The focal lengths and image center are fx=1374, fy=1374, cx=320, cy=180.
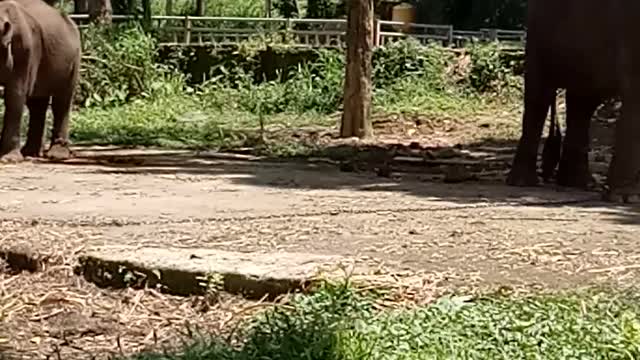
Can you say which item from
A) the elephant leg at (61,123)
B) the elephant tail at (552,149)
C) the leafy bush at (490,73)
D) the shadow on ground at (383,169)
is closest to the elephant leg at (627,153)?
the shadow on ground at (383,169)

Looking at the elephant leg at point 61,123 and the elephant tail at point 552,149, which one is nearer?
the elephant tail at point 552,149

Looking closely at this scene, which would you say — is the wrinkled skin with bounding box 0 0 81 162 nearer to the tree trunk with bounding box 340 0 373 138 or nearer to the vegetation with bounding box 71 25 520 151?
the vegetation with bounding box 71 25 520 151

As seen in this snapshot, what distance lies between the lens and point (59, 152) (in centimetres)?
→ 1346

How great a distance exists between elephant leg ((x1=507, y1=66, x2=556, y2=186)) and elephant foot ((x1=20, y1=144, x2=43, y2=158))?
4850 millimetres

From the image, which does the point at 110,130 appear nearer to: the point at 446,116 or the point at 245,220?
the point at 446,116

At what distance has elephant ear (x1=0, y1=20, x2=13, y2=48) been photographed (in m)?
12.3

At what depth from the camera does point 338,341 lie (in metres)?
4.58

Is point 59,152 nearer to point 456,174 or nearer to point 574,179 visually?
point 456,174

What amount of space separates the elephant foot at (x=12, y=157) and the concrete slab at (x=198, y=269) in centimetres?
635

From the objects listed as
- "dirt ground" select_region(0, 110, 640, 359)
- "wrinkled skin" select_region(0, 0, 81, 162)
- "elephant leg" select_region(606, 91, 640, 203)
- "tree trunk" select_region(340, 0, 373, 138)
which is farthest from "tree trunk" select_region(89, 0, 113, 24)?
"elephant leg" select_region(606, 91, 640, 203)

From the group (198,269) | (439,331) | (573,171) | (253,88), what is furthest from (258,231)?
(253,88)

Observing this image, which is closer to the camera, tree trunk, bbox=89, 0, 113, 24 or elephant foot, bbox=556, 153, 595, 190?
elephant foot, bbox=556, 153, 595, 190

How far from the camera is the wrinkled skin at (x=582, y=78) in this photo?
9.60m

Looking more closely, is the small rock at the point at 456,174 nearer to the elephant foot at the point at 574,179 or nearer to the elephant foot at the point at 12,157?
the elephant foot at the point at 574,179
